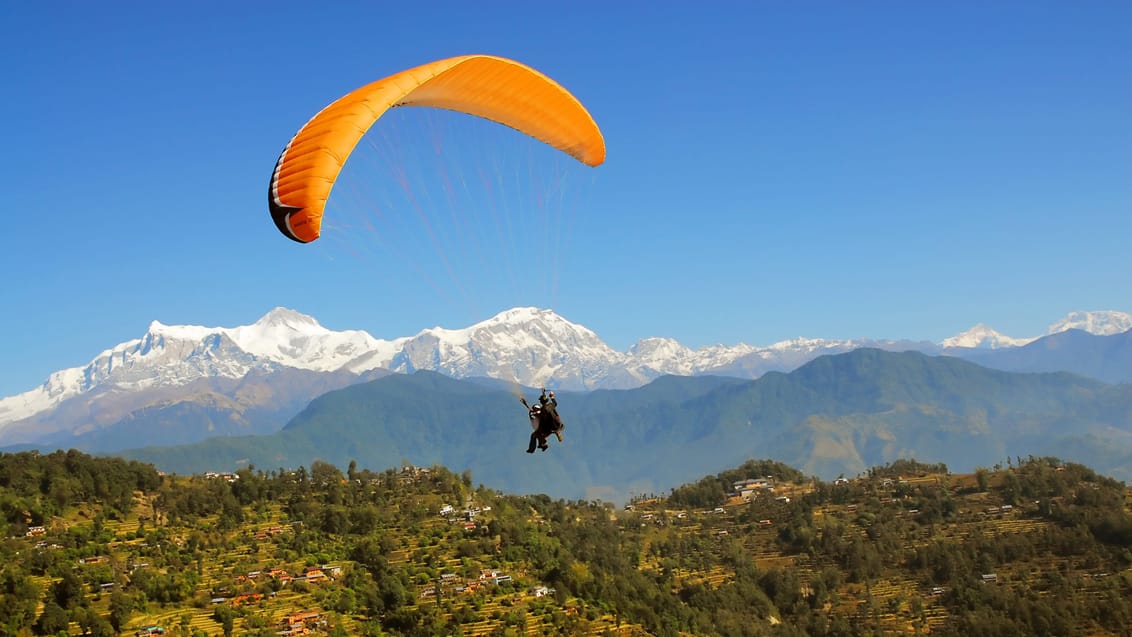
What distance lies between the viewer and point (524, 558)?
70.2 m

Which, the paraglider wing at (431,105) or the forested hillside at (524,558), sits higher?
the paraglider wing at (431,105)

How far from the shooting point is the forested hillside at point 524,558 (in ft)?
179

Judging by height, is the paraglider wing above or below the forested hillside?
above

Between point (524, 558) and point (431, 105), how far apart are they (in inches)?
1845

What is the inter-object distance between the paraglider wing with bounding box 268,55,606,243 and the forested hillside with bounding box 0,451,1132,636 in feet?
106

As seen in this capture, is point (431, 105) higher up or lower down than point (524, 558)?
higher up

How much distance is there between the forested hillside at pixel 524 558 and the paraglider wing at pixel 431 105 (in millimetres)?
32350

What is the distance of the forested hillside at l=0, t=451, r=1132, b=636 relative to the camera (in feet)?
179

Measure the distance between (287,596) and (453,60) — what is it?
39.4 metres

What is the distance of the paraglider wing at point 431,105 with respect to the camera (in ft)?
76.5

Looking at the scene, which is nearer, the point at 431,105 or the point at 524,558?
the point at 431,105

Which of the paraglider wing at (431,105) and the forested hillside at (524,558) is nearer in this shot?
the paraglider wing at (431,105)

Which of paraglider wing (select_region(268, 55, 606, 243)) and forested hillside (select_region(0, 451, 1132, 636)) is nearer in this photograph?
paraglider wing (select_region(268, 55, 606, 243))

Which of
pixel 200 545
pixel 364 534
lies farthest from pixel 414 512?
pixel 200 545
